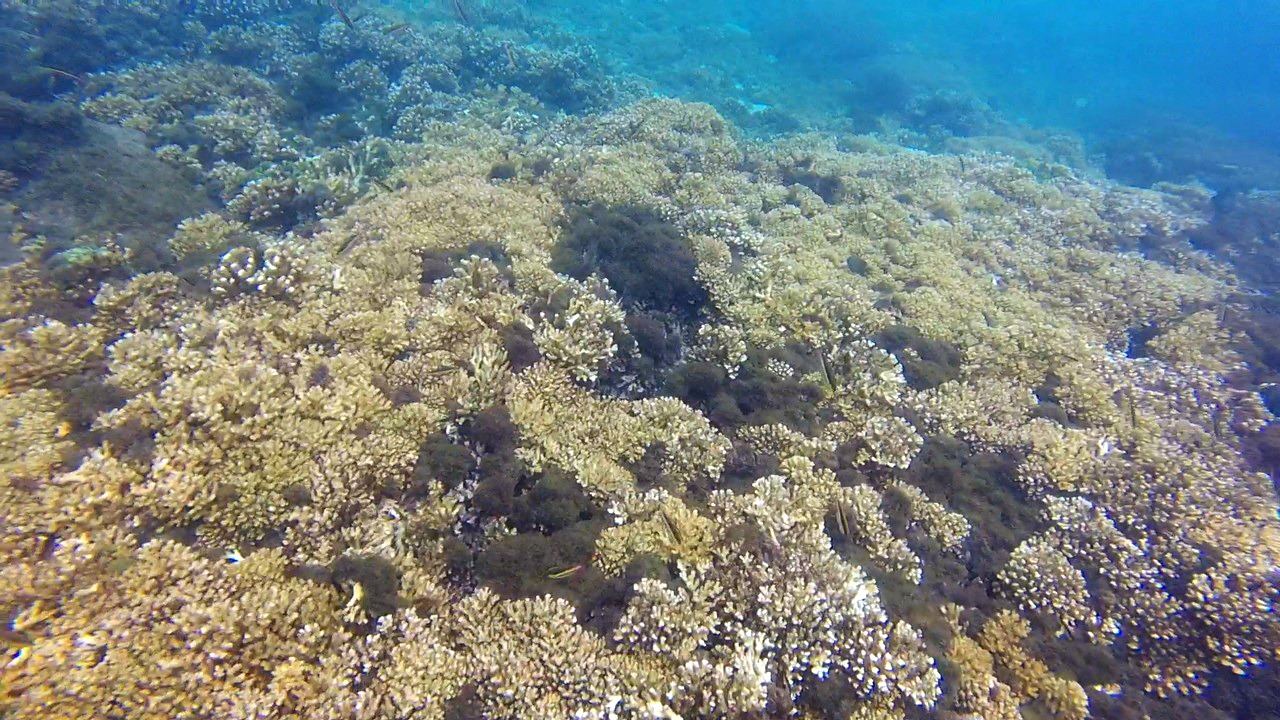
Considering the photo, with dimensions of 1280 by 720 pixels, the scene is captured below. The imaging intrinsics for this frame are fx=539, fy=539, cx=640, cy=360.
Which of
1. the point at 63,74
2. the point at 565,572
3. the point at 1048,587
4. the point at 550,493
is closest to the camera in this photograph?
the point at 565,572

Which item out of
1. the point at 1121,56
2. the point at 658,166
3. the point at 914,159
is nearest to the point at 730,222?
the point at 658,166

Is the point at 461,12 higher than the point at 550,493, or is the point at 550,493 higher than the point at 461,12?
the point at 461,12

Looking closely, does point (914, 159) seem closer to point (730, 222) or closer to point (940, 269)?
point (940, 269)

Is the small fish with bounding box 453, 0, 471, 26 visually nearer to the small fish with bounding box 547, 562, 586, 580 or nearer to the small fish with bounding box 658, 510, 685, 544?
the small fish with bounding box 658, 510, 685, 544

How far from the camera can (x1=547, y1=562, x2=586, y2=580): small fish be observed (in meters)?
4.77

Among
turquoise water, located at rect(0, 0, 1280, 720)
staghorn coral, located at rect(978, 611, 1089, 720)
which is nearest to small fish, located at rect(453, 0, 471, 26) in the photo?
turquoise water, located at rect(0, 0, 1280, 720)

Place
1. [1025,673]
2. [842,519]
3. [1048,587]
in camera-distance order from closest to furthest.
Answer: [1025,673] → [1048,587] → [842,519]

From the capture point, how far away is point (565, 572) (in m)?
4.82

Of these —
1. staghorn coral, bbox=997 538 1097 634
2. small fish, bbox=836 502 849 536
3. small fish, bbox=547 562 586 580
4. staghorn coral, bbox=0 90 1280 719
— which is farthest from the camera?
small fish, bbox=836 502 849 536

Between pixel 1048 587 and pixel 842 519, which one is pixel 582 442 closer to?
pixel 842 519

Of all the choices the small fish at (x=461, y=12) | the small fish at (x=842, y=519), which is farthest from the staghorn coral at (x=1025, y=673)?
the small fish at (x=461, y=12)

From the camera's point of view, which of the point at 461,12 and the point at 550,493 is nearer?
the point at 550,493

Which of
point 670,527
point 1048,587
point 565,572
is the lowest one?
point 565,572

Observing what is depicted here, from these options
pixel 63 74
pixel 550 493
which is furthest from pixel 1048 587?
pixel 63 74
